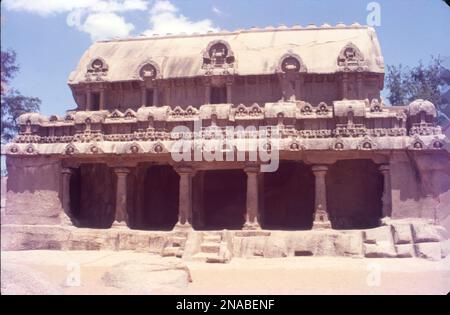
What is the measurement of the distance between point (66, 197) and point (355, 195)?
1212cm

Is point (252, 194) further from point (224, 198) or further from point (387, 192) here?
point (387, 192)

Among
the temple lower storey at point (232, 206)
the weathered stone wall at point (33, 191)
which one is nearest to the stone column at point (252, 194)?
the temple lower storey at point (232, 206)

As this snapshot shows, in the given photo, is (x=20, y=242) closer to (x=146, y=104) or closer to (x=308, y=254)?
(x=146, y=104)

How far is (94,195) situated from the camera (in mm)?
21609

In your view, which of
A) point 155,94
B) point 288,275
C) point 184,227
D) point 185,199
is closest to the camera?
point 288,275

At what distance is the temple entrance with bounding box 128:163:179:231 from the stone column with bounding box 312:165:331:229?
290 inches

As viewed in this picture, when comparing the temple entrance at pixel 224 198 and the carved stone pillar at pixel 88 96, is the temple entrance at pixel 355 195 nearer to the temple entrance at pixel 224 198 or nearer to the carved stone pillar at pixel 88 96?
the temple entrance at pixel 224 198

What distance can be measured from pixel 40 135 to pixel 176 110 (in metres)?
6.07

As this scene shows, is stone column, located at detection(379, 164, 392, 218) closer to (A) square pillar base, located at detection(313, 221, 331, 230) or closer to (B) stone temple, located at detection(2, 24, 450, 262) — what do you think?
(B) stone temple, located at detection(2, 24, 450, 262)

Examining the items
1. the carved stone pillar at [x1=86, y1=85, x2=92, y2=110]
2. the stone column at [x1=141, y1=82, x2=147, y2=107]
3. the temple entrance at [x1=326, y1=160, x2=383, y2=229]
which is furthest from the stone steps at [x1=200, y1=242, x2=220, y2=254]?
the carved stone pillar at [x1=86, y1=85, x2=92, y2=110]

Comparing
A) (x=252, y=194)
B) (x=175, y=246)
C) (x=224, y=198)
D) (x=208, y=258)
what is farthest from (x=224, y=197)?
(x=208, y=258)

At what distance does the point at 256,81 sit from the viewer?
21.7 metres

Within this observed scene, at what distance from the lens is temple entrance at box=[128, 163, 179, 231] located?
2128 cm

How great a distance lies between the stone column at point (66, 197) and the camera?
19422mm
